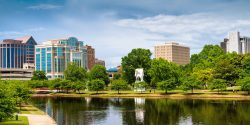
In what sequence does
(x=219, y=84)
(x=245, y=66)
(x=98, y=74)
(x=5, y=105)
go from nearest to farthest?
(x=5, y=105) < (x=219, y=84) < (x=245, y=66) < (x=98, y=74)

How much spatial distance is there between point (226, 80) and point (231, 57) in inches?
464

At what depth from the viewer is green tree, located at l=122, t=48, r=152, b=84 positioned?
6427 inches

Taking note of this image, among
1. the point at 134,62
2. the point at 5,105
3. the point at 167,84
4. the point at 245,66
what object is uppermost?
the point at 134,62

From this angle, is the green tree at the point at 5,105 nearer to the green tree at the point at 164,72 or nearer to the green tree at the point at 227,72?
the green tree at the point at 227,72

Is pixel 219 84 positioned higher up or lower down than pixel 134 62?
lower down

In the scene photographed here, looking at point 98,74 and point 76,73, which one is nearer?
point 98,74

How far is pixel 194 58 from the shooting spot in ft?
581

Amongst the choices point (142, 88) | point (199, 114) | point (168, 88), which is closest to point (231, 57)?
point (168, 88)

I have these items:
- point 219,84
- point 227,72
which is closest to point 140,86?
point 227,72

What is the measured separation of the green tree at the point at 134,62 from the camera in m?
163

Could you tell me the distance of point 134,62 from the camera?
16375cm

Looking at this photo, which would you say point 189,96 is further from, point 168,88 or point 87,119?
point 87,119

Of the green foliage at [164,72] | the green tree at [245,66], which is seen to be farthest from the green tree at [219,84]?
the green foliage at [164,72]

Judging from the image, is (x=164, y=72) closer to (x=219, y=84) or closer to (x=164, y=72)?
(x=164, y=72)
